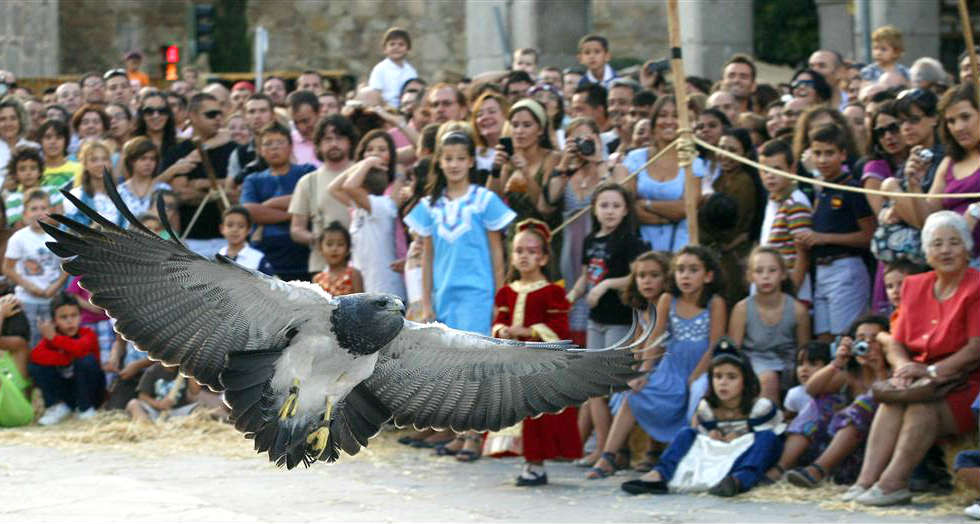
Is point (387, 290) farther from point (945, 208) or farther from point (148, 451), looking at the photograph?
point (945, 208)

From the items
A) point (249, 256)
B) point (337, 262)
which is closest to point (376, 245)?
point (337, 262)

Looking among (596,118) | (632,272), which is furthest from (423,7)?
(632,272)

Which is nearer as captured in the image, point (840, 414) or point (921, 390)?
point (921, 390)

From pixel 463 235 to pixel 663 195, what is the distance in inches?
47.8

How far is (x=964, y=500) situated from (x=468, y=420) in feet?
8.15

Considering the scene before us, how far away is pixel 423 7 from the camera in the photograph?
2644cm

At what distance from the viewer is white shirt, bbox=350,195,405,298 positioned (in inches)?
395

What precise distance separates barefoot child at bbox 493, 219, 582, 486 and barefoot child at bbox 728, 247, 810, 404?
978mm

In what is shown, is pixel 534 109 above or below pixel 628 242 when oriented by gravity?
above

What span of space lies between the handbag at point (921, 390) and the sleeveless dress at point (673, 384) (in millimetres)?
1245

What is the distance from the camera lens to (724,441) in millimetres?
8297

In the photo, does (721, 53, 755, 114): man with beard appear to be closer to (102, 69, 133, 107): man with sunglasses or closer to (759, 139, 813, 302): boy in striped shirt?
(759, 139, 813, 302): boy in striped shirt

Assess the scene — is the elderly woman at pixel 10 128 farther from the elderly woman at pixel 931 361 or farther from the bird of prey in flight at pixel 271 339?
the elderly woman at pixel 931 361

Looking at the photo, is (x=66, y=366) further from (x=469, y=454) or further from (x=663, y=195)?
(x=663, y=195)
